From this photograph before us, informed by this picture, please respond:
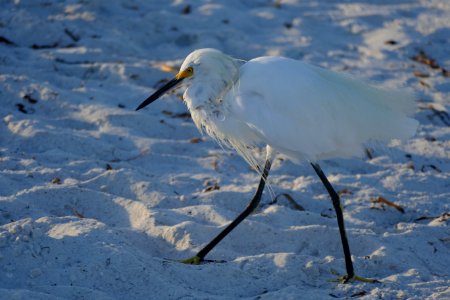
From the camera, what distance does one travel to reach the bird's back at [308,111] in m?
3.54

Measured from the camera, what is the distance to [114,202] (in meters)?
4.06

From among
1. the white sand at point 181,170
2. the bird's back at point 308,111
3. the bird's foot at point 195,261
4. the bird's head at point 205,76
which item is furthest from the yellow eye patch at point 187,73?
the bird's foot at point 195,261

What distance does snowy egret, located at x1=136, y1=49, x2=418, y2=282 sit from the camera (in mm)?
3549

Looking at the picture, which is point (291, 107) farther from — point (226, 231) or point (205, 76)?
point (226, 231)

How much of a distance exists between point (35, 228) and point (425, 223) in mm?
2299

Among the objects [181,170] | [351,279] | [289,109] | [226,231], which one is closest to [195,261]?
[226,231]

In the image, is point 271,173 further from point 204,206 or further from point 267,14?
point 267,14

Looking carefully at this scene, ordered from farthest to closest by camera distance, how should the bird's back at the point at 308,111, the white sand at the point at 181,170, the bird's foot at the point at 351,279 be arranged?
the bird's back at the point at 308,111
the bird's foot at the point at 351,279
the white sand at the point at 181,170

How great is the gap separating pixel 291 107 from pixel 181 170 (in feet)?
4.58

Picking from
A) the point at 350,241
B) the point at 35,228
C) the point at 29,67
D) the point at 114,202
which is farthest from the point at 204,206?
the point at 29,67

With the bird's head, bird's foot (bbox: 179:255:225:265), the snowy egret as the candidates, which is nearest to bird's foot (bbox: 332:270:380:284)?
the snowy egret

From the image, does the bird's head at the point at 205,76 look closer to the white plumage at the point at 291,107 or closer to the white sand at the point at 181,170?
the white plumage at the point at 291,107

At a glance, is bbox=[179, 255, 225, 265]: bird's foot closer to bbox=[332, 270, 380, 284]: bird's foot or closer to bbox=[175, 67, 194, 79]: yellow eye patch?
bbox=[332, 270, 380, 284]: bird's foot

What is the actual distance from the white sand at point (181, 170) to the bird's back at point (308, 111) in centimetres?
56
